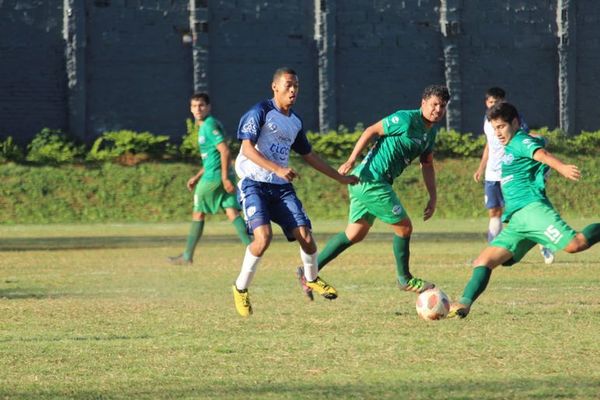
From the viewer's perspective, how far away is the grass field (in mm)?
8062

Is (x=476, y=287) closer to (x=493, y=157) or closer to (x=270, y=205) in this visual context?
(x=270, y=205)

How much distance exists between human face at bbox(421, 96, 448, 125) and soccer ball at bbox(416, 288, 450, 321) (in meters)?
2.52

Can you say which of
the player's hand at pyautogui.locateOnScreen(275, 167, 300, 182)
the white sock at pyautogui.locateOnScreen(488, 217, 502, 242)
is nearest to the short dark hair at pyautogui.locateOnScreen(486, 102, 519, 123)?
the player's hand at pyautogui.locateOnScreen(275, 167, 300, 182)

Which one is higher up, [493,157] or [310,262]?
[493,157]

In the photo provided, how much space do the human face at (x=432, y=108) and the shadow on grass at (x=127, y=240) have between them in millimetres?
11161

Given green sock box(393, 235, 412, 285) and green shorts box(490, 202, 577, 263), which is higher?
green shorts box(490, 202, 577, 263)

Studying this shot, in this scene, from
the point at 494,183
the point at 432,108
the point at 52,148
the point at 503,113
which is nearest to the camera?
the point at 503,113

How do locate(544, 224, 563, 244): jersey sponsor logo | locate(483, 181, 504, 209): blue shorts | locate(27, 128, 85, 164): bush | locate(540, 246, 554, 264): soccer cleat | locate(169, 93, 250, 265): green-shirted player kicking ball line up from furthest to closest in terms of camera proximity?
locate(27, 128, 85, 164): bush → locate(169, 93, 250, 265): green-shirted player kicking ball → locate(483, 181, 504, 209): blue shorts → locate(540, 246, 554, 264): soccer cleat → locate(544, 224, 563, 244): jersey sponsor logo

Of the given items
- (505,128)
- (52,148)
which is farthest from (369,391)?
(52,148)

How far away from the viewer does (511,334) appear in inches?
405

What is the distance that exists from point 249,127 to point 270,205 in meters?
0.73

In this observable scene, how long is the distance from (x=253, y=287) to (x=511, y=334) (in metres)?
5.46

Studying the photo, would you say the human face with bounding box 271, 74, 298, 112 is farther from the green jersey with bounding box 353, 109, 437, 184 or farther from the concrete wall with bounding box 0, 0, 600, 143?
the concrete wall with bounding box 0, 0, 600, 143

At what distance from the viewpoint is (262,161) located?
12.0 meters
